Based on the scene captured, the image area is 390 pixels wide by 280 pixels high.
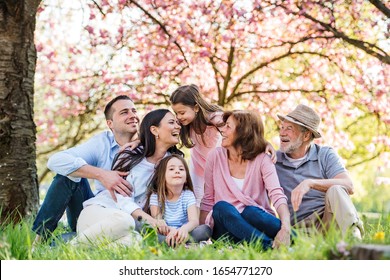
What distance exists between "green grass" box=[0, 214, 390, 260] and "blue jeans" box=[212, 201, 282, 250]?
0.36 feet

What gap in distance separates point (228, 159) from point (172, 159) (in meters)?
0.40

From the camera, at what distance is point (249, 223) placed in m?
4.36

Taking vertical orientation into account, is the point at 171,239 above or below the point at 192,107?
below

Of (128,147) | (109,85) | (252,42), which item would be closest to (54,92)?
(109,85)

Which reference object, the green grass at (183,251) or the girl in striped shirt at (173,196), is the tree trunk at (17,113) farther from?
the girl in striped shirt at (173,196)

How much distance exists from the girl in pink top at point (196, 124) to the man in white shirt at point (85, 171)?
37 centimetres

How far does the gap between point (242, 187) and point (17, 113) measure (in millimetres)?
2167

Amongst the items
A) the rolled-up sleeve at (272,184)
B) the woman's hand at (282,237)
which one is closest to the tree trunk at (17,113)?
the rolled-up sleeve at (272,184)

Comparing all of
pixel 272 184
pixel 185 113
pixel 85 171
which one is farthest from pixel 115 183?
pixel 272 184

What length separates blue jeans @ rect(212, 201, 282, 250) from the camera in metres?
4.25

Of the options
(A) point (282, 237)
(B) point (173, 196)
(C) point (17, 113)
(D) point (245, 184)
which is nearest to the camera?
(A) point (282, 237)

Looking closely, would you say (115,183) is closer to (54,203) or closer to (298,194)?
(54,203)

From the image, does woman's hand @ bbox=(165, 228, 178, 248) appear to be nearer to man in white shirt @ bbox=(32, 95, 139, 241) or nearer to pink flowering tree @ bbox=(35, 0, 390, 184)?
man in white shirt @ bbox=(32, 95, 139, 241)

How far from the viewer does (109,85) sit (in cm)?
912
